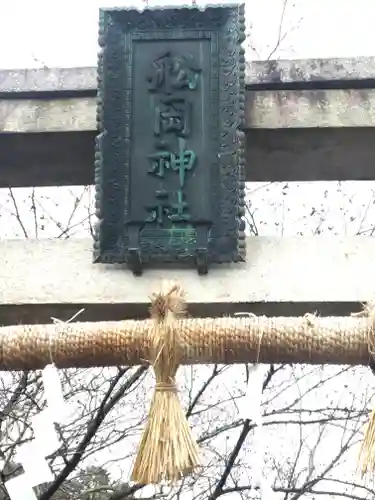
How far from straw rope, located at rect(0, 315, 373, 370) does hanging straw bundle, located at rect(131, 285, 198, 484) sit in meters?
0.01

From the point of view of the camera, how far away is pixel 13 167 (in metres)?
1.87

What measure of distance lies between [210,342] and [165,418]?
12cm

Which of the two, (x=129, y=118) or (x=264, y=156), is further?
(x=264, y=156)

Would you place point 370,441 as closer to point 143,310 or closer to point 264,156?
point 143,310

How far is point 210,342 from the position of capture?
99cm

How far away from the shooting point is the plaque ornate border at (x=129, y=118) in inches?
63.2

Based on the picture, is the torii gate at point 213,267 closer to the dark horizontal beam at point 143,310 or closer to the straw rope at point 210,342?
the dark horizontal beam at point 143,310

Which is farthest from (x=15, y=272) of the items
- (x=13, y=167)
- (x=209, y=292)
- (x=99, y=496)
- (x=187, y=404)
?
(x=99, y=496)

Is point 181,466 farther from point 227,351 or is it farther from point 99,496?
point 99,496

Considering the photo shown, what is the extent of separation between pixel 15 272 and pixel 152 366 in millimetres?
780

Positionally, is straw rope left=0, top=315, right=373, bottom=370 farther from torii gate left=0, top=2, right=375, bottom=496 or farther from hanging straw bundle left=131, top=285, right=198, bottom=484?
torii gate left=0, top=2, right=375, bottom=496

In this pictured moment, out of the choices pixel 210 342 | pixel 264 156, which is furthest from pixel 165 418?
pixel 264 156

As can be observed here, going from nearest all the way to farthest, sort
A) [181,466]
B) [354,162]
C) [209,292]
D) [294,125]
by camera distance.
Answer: [181,466]
[209,292]
[294,125]
[354,162]

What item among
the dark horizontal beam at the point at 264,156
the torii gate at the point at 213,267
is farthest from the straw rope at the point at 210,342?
the dark horizontal beam at the point at 264,156
